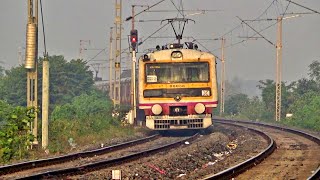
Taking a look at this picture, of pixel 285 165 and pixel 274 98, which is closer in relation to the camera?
pixel 285 165

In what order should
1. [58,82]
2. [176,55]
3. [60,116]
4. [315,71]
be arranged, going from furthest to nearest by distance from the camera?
[315,71] → [58,82] → [60,116] → [176,55]

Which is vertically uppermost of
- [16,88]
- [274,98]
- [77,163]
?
[16,88]

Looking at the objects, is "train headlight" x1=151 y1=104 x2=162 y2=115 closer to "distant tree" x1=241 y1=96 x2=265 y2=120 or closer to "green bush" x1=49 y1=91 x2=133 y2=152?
"green bush" x1=49 y1=91 x2=133 y2=152

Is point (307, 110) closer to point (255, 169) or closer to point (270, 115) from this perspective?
point (270, 115)

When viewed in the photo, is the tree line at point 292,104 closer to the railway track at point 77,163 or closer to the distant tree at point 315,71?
the distant tree at point 315,71

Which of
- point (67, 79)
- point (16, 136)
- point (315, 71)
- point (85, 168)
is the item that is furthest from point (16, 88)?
point (85, 168)

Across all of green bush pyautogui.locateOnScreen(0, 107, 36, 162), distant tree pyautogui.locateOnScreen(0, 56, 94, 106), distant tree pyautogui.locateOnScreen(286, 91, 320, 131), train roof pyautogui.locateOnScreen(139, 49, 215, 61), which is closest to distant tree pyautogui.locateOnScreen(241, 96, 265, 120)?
distant tree pyautogui.locateOnScreen(286, 91, 320, 131)

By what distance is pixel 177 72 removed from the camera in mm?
23469

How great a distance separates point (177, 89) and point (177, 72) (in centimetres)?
70

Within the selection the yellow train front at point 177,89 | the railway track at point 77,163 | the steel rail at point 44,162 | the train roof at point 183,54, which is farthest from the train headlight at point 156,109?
the steel rail at point 44,162

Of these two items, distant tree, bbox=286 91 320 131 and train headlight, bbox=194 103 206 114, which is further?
distant tree, bbox=286 91 320 131

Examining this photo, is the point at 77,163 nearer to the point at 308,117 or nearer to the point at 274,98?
the point at 308,117

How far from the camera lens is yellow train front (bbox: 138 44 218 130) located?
23250 mm

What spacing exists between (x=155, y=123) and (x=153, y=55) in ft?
9.04
